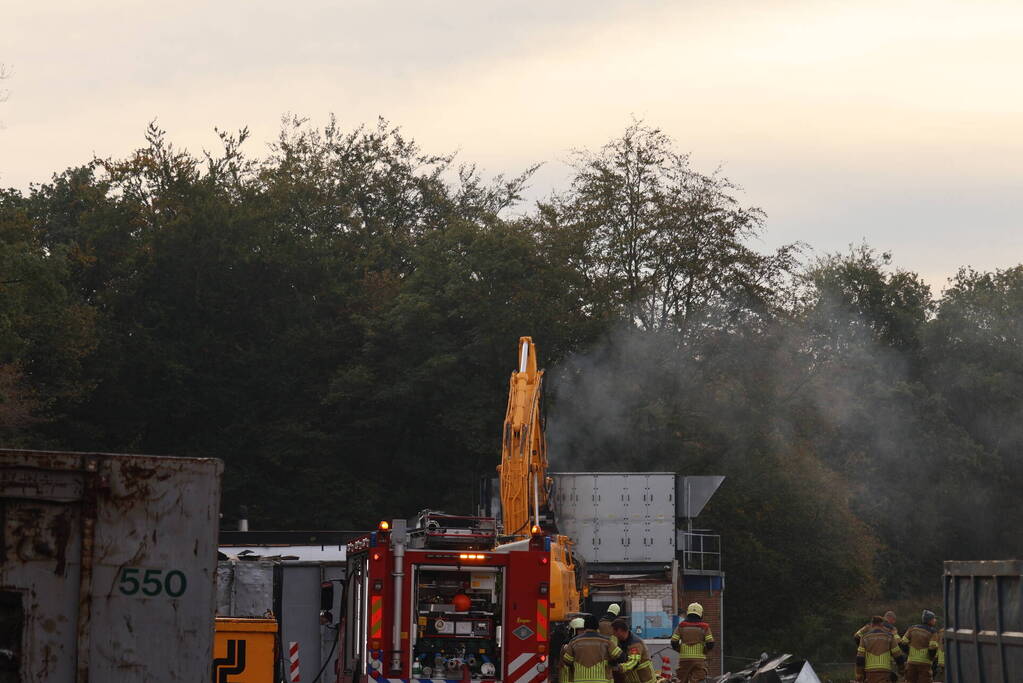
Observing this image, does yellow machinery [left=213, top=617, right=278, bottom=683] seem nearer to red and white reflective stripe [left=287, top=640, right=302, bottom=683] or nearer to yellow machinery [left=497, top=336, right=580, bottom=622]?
red and white reflective stripe [left=287, top=640, right=302, bottom=683]

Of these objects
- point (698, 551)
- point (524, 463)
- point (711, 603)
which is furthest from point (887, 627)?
point (698, 551)

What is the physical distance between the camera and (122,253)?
4612cm

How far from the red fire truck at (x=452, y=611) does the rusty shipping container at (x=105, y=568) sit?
9052 mm

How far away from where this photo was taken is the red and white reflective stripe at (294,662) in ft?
64.3

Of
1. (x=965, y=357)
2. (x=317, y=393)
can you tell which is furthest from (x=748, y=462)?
(x=965, y=357)

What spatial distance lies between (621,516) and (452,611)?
55.6ft

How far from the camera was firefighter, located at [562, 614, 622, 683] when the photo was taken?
14.7m

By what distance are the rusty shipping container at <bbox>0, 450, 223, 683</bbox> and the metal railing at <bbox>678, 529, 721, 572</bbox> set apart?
26990mm

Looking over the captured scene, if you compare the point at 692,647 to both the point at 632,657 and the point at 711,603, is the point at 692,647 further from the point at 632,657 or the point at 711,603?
the point at 711,603

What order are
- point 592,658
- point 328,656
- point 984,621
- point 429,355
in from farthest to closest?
point 429,355, point 328,656, point 592,658, point 984,621

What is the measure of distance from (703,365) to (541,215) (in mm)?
6867

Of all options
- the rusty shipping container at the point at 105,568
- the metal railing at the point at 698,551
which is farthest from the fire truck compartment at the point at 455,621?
the metal railing at the point at 698,551

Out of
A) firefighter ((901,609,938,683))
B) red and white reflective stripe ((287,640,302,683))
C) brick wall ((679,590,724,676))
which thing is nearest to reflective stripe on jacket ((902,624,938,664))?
firefighter ((901,609,938,683))

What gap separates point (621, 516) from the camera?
33.1 metres
